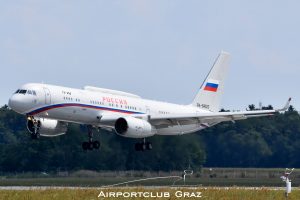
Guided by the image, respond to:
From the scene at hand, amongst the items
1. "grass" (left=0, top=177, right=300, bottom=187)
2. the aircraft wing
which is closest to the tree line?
"grass" (left=0, top=177, right=300, bottom=187)

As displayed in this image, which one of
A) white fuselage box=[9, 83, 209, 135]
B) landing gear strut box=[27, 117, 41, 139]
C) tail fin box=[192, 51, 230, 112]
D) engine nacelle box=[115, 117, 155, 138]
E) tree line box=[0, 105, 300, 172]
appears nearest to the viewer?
white fuselage box=[9, 83, 209, 135]

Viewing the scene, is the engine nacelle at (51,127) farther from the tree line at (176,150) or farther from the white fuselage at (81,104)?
the tree line at (176,150)

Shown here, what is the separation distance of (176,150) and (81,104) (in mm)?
11470

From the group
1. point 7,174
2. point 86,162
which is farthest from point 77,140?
point 7,174

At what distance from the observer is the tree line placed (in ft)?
251

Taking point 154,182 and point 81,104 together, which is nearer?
point 81,104

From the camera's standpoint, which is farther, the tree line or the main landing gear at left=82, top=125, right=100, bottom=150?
the tree line

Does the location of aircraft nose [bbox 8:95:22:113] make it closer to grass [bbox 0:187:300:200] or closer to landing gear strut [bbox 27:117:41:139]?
landing gear strut [bbox 27:117:41:139]

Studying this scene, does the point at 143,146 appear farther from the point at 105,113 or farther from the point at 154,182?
the point at 105,113

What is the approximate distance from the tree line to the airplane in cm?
198

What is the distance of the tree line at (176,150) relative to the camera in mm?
76625

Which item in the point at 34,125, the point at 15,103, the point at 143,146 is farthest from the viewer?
the point at 143,146

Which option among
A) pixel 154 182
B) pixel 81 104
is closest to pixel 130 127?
pixel 81 104

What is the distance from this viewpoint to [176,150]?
2987 inches
